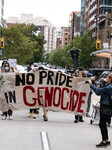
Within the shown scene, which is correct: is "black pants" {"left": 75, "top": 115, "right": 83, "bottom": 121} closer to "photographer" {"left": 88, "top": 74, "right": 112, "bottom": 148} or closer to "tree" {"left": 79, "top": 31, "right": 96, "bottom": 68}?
"photographer" {"left": 88, "top": 74, "right": 112, "bottom": 148}

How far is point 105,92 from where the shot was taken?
344 inches

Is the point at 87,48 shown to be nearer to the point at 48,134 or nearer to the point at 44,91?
the point at 44,91

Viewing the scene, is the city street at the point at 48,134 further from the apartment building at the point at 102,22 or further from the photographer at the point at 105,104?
the apartment building at the point at 102,22

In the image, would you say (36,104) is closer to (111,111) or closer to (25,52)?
(111,111)

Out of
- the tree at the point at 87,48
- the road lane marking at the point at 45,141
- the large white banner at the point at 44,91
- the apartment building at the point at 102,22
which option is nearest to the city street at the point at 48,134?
the road lane marking at the point at 45,141

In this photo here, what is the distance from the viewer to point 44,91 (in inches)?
523

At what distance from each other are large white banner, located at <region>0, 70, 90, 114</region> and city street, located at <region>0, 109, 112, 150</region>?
513 mm

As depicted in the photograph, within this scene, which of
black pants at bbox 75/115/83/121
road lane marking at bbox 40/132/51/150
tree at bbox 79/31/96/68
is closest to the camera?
road lane marking at bbox 40/132/51/150

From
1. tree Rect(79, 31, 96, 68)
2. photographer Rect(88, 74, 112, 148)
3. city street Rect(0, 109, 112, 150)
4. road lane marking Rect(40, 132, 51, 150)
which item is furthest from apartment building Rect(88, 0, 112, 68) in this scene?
photographer Rect(88, 74, 112, 148)

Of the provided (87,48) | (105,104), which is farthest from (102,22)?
(105,104)

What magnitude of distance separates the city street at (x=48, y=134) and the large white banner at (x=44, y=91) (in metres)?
0.51

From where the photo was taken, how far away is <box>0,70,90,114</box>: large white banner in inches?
520

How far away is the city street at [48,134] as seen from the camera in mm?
8547

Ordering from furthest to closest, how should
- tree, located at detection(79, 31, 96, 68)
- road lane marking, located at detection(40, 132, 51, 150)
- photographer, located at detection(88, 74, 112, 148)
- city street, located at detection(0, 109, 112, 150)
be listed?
tree, located at detection(79, 31, 96, 68) → photographer, located at detection(88, 74, 112, 148) → city street, located at detection(0, 109, 112, 150) → road lane marking, located at detection(40, 132, 51, 150)
